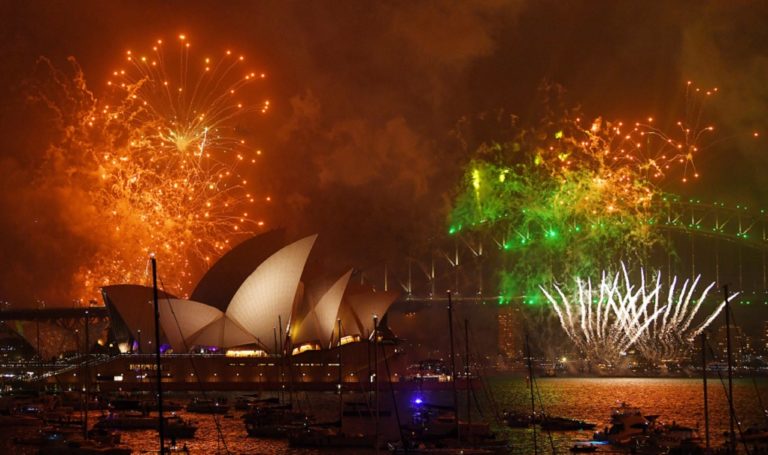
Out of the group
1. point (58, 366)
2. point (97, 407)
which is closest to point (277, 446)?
point (97, 407)

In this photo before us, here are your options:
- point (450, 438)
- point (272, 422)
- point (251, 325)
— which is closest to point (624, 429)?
point (450, 438)

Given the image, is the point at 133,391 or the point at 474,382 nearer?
the point at 133,391

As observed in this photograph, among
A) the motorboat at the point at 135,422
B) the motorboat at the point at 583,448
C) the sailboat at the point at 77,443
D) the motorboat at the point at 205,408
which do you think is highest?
the motorboat at the point at 205,408

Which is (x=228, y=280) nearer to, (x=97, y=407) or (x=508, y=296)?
(x=97, y=407)

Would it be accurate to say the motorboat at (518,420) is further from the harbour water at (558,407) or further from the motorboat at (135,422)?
the motorboat at (135,422)

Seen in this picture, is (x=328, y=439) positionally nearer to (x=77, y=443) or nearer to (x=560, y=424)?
(x=77, y=443)

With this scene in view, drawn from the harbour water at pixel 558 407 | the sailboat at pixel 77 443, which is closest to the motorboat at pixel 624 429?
the harbour water at pixel 558 407
